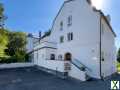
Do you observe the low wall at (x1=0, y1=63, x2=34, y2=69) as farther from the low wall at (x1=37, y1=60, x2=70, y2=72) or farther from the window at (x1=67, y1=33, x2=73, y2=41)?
the window at (x1=67, y1=33, x2=73, y2=41)

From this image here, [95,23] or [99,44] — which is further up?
[95,23]

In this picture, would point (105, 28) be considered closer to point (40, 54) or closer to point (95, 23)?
point (95, 23)

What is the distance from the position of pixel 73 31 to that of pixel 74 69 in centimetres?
646

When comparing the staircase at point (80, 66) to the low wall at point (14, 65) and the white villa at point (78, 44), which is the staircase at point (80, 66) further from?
the low wall at point (14, 65)

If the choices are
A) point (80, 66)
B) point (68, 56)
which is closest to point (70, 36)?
point (68, 56)

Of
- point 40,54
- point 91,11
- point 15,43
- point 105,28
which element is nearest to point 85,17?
point 91,11

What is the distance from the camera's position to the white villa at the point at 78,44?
78.5 ft

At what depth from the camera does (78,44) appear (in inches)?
1032

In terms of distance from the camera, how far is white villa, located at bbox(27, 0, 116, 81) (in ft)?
78.5

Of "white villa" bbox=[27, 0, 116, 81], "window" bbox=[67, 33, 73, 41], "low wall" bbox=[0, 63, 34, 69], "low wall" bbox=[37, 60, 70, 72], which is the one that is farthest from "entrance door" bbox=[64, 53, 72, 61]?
"low wall" bbox=[0, 63, 34, 69]

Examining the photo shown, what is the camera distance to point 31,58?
3694cm

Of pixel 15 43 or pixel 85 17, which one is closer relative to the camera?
pixel 85 17

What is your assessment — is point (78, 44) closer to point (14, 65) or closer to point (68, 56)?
point (68, 56)

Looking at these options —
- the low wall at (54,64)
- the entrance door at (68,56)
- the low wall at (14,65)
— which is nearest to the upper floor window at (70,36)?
the entrance door at (68,56)
